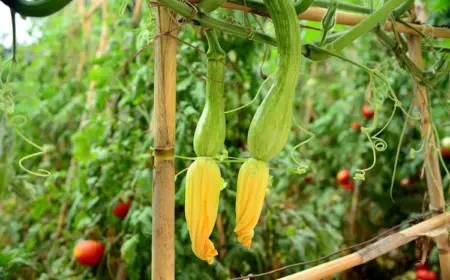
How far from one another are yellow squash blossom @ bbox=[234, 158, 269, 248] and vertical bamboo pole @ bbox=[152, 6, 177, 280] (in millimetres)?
91

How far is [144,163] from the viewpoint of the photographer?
4.24 ft

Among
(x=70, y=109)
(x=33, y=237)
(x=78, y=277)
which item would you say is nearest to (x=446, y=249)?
(x=78, y=277)

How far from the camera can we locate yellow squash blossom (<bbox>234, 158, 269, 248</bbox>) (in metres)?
0.52

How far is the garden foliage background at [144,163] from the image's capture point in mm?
1193

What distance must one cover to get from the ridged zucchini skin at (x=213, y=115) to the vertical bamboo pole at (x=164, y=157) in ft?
0.13

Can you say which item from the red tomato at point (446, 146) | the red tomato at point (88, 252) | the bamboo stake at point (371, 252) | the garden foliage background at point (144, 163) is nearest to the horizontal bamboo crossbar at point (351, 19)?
the garden foliage background at point (144, 163)

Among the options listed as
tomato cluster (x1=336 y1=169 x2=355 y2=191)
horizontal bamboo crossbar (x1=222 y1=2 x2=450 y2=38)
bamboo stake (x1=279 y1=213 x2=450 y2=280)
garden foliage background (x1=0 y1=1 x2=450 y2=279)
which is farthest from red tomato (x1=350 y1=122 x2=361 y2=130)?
bamboo stake (x1=279 y1=213 x2=450 y2=280)

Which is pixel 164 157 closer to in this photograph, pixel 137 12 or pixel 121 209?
pixel 121 209

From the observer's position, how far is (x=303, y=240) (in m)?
1.37

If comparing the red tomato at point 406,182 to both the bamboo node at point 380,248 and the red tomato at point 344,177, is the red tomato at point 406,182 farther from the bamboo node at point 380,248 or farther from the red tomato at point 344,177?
the bamboo node at point 380,248

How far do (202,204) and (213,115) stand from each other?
0.10m

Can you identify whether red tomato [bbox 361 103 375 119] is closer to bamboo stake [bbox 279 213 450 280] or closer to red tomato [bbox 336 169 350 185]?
red tomato [bbox 336 169 350 185]

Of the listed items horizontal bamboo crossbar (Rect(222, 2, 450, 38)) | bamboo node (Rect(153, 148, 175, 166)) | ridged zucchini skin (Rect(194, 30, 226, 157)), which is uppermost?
horizontal bamboo crossbar (Rect(222, 2, 450, 38))

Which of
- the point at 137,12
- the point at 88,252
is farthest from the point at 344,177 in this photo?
the point at 88,252
